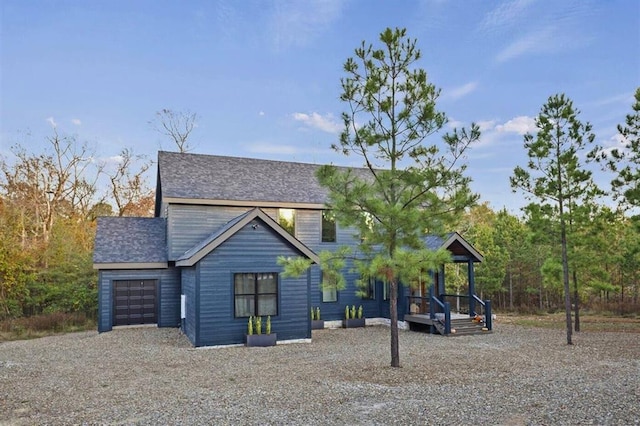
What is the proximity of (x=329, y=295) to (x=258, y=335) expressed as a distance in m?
5.57

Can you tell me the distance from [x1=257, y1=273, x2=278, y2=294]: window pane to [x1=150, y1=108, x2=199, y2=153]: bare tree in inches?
810

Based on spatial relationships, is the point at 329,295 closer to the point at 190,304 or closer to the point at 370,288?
the point at 370,288

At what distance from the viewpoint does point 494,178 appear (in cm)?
2866

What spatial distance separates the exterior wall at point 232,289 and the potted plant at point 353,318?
13.6ft

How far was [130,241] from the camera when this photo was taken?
1830cm

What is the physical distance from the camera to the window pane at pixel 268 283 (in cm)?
1431

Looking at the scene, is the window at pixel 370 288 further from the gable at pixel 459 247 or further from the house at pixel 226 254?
the gable at pixel 459 247

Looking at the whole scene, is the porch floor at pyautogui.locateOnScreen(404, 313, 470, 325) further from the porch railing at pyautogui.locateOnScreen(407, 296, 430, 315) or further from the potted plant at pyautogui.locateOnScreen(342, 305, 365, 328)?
the potted plant at pyautogui.locateOnScreen(342, 305, 365, 328)

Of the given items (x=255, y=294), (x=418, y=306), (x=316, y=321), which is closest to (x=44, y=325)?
(x=255, y=294)

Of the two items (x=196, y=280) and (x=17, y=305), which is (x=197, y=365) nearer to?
(x=196, y=280)

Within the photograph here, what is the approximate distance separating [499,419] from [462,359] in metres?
5.09

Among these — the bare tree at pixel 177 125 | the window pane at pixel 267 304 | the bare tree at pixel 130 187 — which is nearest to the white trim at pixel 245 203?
the window pane at pixel 267 304

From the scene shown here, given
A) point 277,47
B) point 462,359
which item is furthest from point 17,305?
point 462,359

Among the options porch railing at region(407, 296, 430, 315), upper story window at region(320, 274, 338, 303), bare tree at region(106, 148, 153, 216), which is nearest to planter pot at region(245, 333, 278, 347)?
upper story window at region(320, 274, 338, 303)
